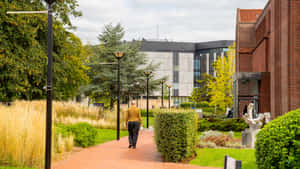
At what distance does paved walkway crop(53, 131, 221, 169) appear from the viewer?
1008cm

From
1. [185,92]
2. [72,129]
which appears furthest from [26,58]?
[185,92]

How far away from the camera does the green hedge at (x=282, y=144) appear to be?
5574 millimetres

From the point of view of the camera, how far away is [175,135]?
433 inches

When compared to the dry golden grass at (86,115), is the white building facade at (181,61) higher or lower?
higher

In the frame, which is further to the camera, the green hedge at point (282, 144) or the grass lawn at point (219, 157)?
the grass lawn at point (219, 157)

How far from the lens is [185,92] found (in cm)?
8556

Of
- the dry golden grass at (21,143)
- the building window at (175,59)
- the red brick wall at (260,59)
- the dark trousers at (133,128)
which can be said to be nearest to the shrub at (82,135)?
the dark trousers at (133,128)

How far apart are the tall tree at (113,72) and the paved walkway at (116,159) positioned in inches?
855

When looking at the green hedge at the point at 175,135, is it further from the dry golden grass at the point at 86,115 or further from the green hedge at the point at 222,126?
the green hedge at the point at 222,126

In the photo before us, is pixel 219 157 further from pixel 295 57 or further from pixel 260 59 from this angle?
pixel 260 59

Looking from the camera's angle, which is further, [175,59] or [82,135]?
[175,59]

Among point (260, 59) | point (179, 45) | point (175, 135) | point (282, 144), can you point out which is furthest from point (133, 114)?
point (179, 45)

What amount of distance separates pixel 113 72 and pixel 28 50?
49.5 ft

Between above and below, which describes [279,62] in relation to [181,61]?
below
